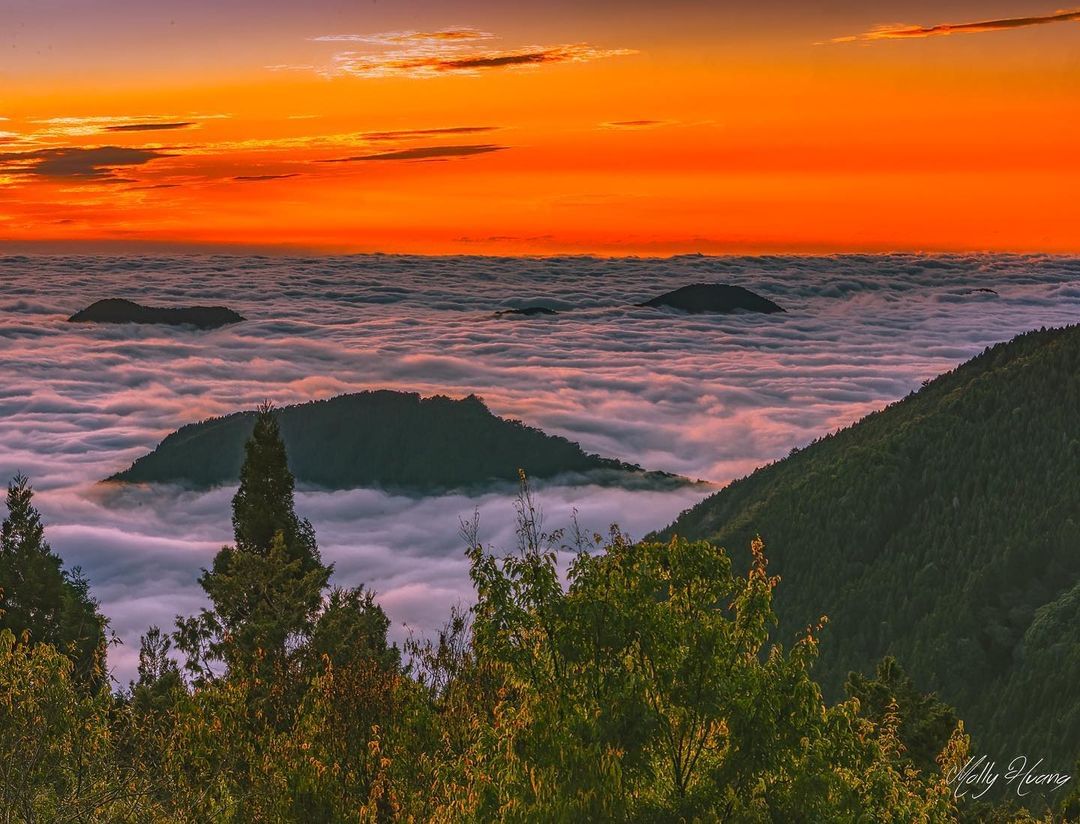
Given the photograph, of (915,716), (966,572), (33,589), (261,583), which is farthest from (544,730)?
(966,572)

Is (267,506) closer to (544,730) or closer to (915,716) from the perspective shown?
(915,716)

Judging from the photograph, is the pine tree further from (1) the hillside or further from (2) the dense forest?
(1) the hillside

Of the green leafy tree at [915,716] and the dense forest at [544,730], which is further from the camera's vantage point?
the green leafy tree at [915,716]

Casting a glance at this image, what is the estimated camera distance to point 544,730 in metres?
16.6

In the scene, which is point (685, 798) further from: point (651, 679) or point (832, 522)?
point (832, 522)

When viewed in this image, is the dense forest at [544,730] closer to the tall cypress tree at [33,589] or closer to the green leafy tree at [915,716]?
the green leafy tree at [915,716]

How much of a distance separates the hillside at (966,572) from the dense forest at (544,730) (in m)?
120

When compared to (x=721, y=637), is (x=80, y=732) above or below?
below

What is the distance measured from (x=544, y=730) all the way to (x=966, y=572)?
17151cm

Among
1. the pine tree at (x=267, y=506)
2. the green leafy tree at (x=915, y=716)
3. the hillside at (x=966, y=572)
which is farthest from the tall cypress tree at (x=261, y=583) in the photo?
the hillside at (x=966, y=572)

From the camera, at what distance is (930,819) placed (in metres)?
19.0

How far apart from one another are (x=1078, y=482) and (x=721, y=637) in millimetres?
181662

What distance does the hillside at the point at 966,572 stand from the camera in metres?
146

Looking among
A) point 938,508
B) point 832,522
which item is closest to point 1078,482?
point 938,508
